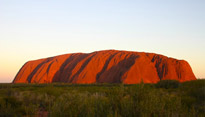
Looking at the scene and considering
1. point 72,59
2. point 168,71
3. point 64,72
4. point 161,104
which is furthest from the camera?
point 72,59

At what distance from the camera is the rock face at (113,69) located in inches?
2185

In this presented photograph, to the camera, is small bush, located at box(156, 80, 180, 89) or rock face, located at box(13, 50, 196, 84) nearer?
small bush, located at box(156, 80, 180, 89)

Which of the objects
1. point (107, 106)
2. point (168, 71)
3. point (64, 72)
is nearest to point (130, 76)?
point (168, 71)

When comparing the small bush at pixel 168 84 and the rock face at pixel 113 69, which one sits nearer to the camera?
the small bush at pixel 168 84

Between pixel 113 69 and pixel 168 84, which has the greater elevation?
A: pixel 168 84

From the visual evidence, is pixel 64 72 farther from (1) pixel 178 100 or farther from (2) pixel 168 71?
(1) pixel 178 100

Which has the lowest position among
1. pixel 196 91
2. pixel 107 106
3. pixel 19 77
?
pixel 19 77

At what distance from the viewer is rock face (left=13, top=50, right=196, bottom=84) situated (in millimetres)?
55500

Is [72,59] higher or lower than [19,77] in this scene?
higher

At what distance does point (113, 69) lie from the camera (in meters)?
58.2

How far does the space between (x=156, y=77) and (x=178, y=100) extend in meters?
51.6

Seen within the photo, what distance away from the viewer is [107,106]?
6.54 meters

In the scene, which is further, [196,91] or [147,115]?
[196,91]

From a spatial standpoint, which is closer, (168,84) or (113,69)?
(168,84)
